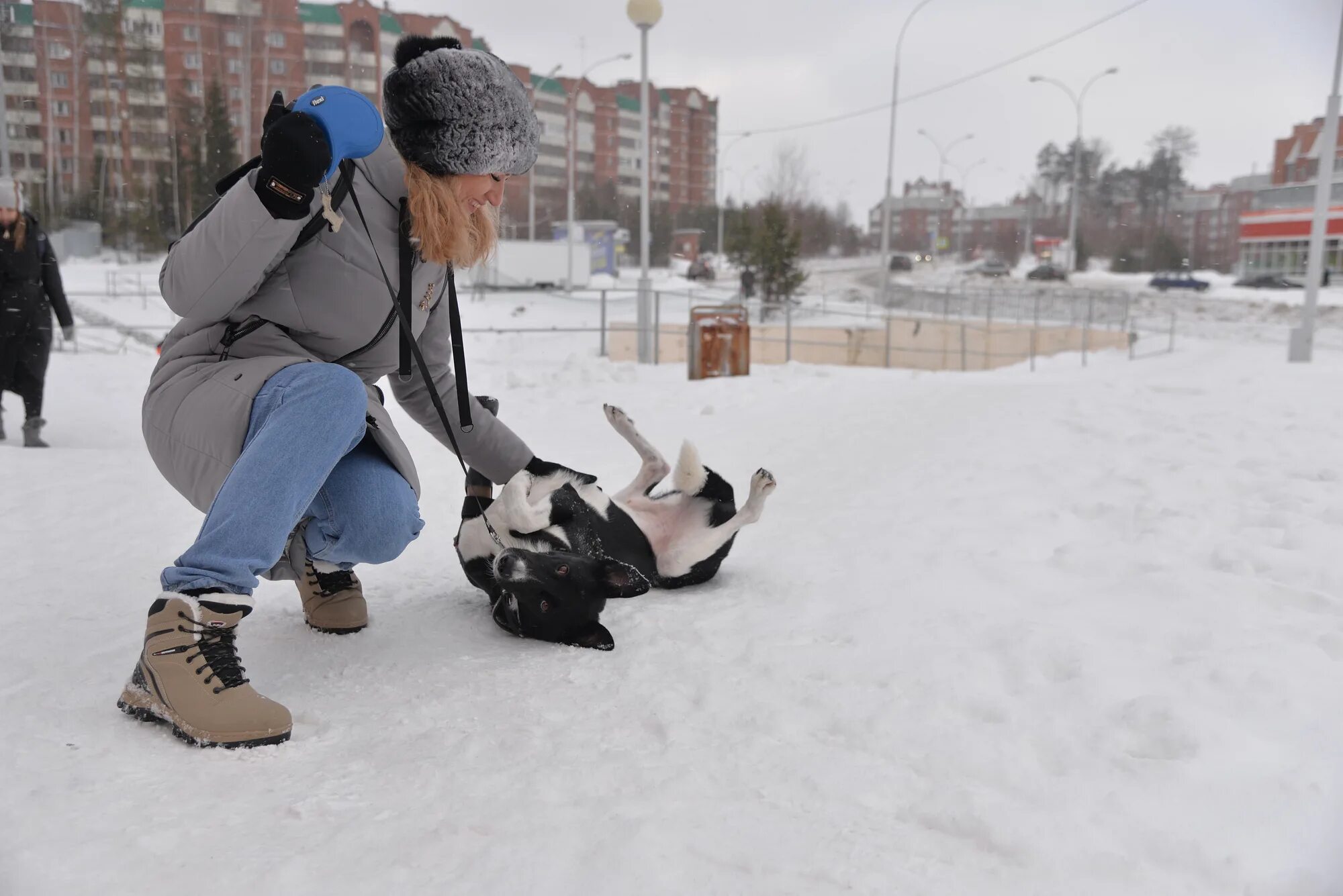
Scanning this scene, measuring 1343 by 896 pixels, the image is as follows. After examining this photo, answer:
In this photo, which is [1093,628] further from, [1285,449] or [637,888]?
[1285,449]

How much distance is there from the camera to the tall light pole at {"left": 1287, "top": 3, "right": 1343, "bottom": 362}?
31.4 feet

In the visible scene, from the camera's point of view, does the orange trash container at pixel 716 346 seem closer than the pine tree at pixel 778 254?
Yes

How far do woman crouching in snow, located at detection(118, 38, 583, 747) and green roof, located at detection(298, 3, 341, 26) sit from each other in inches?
234

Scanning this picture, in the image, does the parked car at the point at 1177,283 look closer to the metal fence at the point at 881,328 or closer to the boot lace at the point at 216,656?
the metal fence at the point at 881,328

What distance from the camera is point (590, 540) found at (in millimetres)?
2084

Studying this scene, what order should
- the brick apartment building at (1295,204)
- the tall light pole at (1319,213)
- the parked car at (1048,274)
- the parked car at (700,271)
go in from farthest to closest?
the parked car at (1048,274), the parked car at (700,271), the brick apartment building at (1295,204), the tall light pole at (1319,213)

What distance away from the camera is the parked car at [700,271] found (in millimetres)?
20938

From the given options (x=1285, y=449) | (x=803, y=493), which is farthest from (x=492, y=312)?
(x=1285, y=449)

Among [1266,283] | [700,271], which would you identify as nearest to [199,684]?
[700,271]

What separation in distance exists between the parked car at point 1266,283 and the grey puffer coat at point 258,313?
21.5m

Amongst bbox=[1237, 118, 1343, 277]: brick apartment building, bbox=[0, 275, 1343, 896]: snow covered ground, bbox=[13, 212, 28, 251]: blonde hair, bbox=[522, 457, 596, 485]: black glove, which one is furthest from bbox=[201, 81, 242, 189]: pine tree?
bbox=[1237, 118, 1343, 277]: brick apartment building

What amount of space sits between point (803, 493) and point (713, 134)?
25.7 ft

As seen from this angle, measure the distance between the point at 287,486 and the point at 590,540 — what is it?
814 mm

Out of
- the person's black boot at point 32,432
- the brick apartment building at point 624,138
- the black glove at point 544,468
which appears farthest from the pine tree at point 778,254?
the black glove at point 544,468
